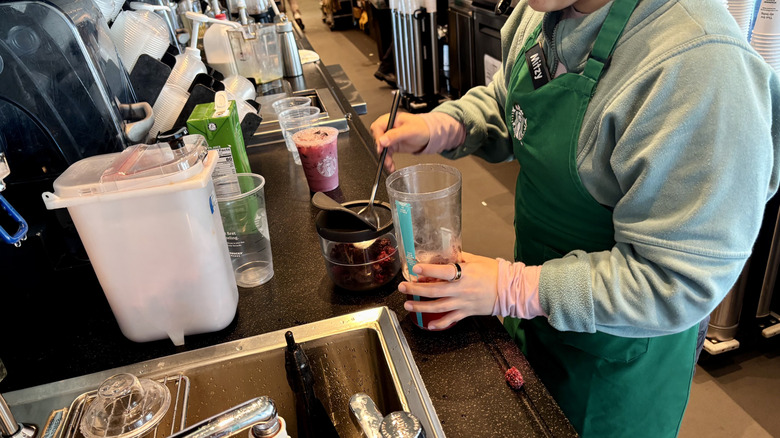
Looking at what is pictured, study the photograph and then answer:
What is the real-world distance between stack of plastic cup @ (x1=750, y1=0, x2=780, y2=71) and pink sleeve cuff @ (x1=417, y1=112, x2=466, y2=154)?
0.94 m

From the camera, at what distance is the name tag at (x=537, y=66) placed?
2.82 feet

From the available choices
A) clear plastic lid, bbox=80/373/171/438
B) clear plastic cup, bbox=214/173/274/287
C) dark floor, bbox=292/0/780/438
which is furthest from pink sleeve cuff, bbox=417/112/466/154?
dark floor, bbox=292/0/780/438

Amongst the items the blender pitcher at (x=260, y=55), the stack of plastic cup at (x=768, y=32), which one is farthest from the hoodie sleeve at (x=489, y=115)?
the blender pitcher at (x=260, y=55)

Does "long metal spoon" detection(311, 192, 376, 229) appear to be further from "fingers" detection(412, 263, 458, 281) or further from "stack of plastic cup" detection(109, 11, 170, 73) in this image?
"stack of plastic cup" detection(109, 11, 170, 73)

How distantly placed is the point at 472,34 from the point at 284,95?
2082 mm

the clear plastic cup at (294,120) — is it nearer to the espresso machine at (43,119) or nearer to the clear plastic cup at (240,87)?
the clear plastic cup at (240,87)

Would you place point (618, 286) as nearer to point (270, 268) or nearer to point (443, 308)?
point (443, 308)

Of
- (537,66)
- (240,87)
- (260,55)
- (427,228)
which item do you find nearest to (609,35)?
(537,66)

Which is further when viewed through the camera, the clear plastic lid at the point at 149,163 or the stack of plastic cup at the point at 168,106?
the stack of plastic cup at the point at 168,106

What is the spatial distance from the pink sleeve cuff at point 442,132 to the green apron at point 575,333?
0.13 meters

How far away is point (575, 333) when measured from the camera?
89cm

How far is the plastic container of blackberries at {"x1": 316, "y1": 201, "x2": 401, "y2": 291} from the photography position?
915 mm

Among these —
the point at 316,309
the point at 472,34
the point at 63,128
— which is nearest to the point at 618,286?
the point at 316,309

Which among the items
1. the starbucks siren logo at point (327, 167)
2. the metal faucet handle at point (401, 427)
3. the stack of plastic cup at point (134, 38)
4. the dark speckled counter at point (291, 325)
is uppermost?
the stack of plastic cup at point (134, 38)
